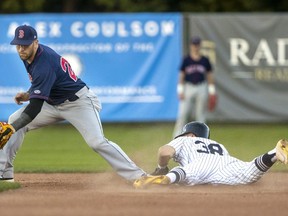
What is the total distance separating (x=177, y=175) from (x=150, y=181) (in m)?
0.28

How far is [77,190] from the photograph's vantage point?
9.25 metres

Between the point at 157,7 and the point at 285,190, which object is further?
the point at 157,7

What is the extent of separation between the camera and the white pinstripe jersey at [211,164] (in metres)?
9.25

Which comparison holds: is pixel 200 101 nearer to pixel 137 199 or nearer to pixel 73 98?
pixel 73 98

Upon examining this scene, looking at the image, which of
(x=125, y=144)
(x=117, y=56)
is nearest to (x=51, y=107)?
(x=125, y=144)

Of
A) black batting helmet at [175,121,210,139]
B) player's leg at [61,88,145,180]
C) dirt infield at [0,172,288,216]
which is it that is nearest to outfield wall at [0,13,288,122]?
dirt infield at [0,172,288,216]

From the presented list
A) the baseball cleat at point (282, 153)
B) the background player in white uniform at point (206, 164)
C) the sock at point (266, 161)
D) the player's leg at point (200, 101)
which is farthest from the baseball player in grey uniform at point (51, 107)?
the player's leg at point (200, 101)

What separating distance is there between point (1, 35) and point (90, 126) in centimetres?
872

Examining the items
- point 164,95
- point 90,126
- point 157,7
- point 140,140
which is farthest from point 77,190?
point 157,7

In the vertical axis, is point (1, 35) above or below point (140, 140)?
above

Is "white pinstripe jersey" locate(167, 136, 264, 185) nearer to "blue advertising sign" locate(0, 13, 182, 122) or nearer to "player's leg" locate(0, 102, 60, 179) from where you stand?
"player's leg" locate(0, 102, 60, 179)

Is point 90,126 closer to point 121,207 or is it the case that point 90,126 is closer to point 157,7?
point 121,207

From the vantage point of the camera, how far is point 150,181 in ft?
29.6

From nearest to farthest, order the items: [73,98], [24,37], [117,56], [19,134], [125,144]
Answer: [24,37]
[73,98]
[19,134]
[125,144]
[117,56]
